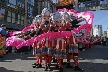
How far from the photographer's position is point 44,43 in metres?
5.84

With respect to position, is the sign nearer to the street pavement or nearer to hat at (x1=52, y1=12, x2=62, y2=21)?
the street pavement

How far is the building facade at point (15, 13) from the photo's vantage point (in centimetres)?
2567

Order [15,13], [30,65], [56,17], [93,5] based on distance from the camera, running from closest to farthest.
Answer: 1. [56,17]
2. [30,65]
3. [15,13]
4. [93,5]

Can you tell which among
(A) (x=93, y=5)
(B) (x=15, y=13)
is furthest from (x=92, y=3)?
(B) (x=15, y=13)

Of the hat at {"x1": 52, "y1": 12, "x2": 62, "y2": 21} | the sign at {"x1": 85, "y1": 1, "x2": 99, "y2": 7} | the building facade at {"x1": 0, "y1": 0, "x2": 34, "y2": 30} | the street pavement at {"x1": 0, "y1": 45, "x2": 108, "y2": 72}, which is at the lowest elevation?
the street pavement at {"x1": 0, "y1": 45, "x2": 108, "y2": 72}

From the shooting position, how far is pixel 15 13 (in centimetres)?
2955

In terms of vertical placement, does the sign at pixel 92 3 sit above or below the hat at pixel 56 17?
above

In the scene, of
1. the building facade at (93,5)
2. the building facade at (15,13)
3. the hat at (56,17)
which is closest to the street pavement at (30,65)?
the hat at (56,17)

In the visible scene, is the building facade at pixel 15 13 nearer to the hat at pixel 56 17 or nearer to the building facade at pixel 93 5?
the building facade at pixel 93 5

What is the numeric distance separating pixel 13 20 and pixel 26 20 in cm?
509

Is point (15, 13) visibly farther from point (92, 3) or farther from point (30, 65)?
point (30, 65)

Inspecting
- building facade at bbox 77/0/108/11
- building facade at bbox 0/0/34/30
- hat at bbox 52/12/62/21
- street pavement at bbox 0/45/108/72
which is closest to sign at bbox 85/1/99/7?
building facade at bbox 77/0/108/11

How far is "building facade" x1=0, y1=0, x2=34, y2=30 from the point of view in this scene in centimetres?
2567

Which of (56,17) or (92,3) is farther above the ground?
(92,3)
